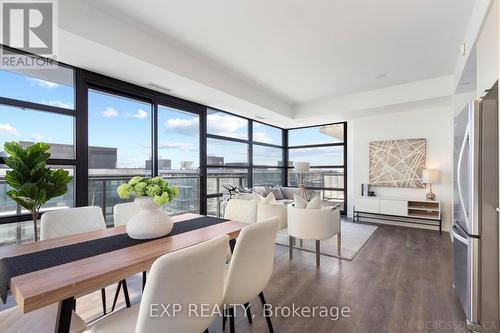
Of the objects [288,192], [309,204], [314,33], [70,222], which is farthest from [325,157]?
[70,222]

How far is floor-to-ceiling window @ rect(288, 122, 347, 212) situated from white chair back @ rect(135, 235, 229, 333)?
534 centimetres

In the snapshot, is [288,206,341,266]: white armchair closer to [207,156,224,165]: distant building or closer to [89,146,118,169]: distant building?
[207,156,224,165]: distant building

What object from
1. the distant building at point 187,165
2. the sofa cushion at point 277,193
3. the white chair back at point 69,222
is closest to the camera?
the white chair back at point 69,222

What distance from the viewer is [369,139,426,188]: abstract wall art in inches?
194

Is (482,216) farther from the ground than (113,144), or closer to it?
closer to it

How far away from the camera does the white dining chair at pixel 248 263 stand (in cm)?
136

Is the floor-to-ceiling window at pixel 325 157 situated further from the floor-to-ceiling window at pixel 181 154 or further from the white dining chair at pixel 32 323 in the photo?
the white dining chair at pixel 32 323

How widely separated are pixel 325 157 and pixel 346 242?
304cm

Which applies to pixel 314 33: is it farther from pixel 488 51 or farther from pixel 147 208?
pixel 147 208

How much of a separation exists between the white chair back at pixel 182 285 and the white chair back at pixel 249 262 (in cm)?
20

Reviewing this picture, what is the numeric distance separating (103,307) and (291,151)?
6045 mm

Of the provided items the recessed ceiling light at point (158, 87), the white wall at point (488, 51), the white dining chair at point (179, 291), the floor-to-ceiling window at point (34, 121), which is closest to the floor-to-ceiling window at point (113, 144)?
the floor-to-ceiling window at point (34, 121)

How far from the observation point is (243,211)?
9.05 ft

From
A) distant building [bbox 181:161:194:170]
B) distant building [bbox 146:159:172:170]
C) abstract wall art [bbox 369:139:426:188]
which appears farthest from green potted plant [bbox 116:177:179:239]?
abstract wall art [bbox 369:139:426:188]
